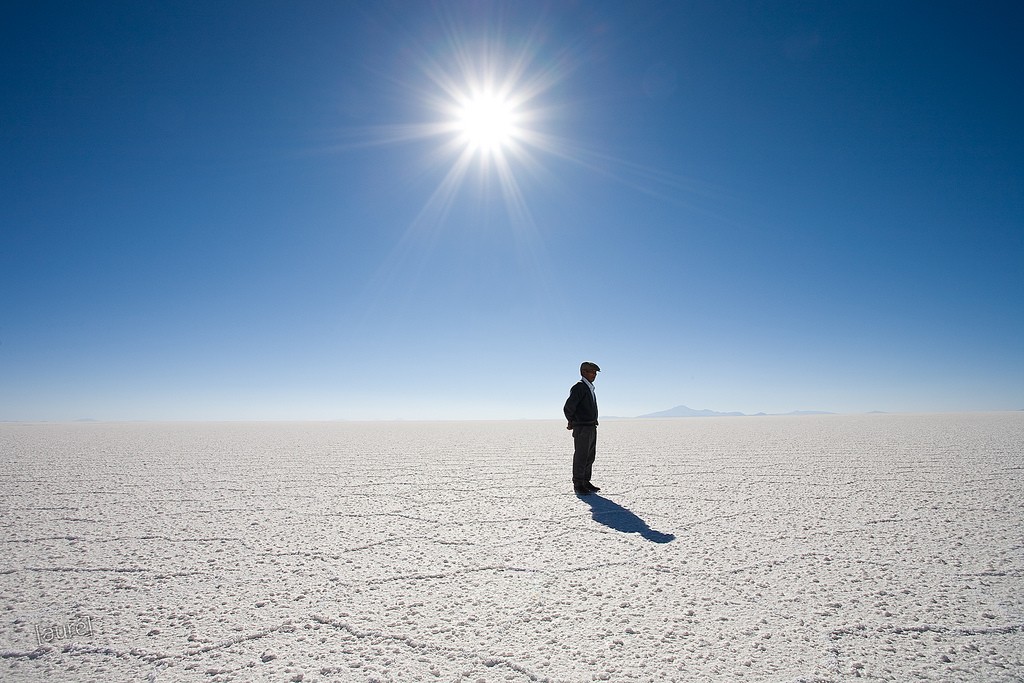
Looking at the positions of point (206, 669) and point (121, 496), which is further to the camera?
point (121, 496)

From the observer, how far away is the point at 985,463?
8.38 meters

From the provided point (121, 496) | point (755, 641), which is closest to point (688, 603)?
point (755, 641)

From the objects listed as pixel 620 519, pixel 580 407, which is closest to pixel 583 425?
pixel 580 407

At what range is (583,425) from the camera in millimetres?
6109

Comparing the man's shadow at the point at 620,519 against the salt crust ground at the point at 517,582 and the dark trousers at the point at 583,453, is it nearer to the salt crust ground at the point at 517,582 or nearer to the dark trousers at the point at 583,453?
the salt crust ground at the point at 517,582

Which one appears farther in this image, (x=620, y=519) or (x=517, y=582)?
(x=620, y=519)

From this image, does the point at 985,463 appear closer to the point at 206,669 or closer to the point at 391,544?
the point at 391,544

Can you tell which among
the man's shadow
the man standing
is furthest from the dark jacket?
the man's shadow

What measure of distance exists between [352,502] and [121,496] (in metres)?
3.08

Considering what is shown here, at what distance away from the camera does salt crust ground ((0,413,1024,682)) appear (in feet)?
7.16

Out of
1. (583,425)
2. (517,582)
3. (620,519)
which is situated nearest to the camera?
(517,582)

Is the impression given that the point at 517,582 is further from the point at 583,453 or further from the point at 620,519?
the point at 583,453

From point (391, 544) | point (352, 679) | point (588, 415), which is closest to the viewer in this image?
point (352, 679)

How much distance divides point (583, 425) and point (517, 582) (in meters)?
3.18
